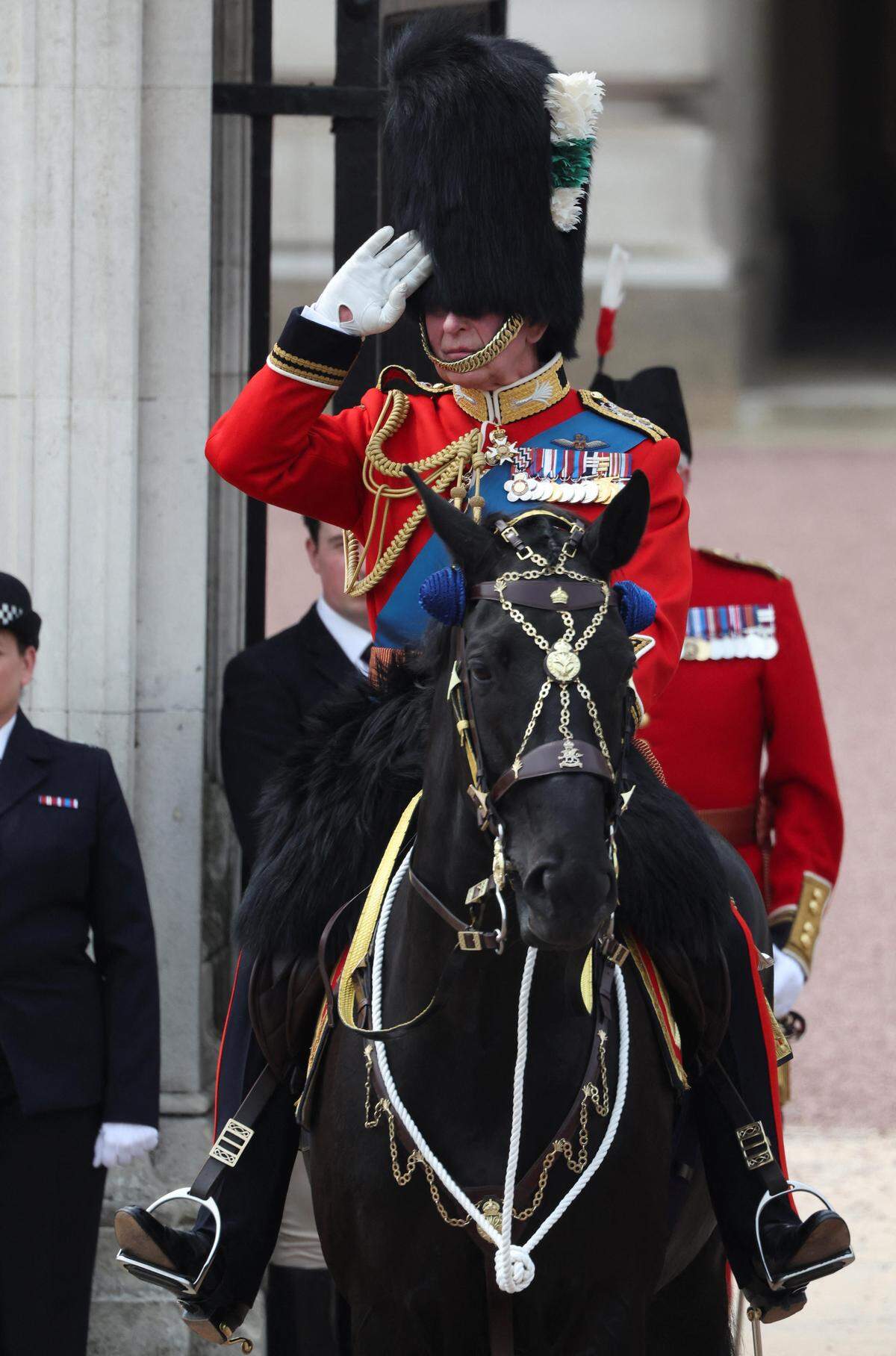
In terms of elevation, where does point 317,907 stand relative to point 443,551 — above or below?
below

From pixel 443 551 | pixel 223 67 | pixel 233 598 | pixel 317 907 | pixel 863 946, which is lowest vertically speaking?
pixel 863 946

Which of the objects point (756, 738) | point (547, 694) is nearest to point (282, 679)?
point (756, 738)

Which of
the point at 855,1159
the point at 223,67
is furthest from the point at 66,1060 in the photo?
the point at 855,1159

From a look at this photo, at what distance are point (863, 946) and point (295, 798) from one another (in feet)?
18.2

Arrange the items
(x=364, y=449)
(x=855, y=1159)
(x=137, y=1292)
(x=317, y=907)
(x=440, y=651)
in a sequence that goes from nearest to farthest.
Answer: (x=440, y=651), (x=317, y=907), (x=364, y=449), (x=137, y=1292), (x=855, y=1159)

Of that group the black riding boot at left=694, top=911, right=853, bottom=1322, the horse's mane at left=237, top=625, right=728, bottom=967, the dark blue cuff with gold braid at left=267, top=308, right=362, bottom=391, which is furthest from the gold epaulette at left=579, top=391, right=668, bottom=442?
the black riding boot at left=694, top=911, right=853, bottom=1322

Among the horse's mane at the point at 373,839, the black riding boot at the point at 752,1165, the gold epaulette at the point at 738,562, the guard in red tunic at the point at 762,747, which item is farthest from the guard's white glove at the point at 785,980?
the horse's mane at the point at 373,839

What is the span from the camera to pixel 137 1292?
4684 mm

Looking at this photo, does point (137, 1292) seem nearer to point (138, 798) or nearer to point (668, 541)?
point (138, 798)

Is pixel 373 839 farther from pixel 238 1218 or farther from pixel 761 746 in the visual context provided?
pixel 761 746

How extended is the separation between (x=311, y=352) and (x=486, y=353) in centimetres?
27

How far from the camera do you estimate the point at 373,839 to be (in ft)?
10.6

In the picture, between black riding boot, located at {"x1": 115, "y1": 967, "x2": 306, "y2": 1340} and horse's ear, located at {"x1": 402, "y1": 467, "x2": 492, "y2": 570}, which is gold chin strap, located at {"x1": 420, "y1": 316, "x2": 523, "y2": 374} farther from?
black riding boot, located at {"x1": 115, "y1": 967, "x2": 306, "y2": 1340}

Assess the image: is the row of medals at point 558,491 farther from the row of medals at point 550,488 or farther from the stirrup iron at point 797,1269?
the stirrup iron at point 797,1269
